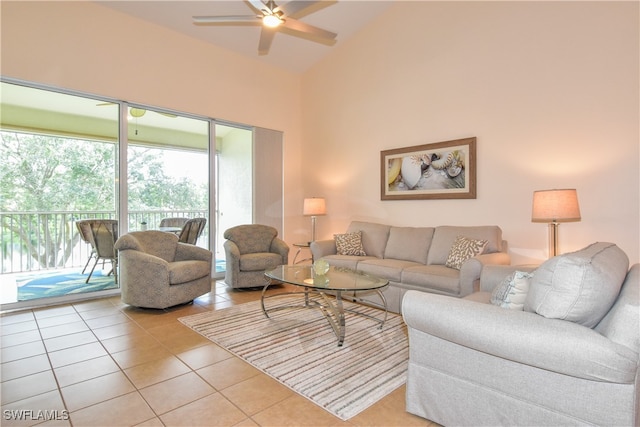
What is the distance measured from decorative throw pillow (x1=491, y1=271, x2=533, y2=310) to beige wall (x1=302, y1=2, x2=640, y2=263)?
6.07 ft

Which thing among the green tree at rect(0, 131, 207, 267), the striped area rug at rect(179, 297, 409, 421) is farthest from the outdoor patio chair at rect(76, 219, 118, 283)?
the striped area rug at rect(179, 297, 409, 421)

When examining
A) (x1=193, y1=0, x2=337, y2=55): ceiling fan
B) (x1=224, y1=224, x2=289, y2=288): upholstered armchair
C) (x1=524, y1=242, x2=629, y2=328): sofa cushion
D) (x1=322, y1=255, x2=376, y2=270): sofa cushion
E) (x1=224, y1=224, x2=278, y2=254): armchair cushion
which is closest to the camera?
(x1=524, y1=242, x2=629, y2=328): sofa cushion

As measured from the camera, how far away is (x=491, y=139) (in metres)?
3.76

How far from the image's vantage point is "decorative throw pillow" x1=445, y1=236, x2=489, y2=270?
3.33 meters

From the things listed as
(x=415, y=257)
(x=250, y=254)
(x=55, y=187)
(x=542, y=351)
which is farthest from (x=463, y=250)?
(x=55, y=187)

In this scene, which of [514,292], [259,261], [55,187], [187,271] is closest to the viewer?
[514,292]

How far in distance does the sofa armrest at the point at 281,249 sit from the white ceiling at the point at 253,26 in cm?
276

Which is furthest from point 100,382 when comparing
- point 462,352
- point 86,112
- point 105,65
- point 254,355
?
point 105,65

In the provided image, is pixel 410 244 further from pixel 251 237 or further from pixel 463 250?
pixel 251 237

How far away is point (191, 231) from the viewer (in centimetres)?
474

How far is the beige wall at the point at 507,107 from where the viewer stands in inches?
118

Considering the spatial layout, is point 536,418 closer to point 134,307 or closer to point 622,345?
point 622,345

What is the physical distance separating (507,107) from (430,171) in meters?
1.09

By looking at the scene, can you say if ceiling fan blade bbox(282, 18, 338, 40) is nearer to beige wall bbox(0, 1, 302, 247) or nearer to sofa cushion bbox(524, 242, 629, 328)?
beige wall bbox(0, 1, 302, 247)
